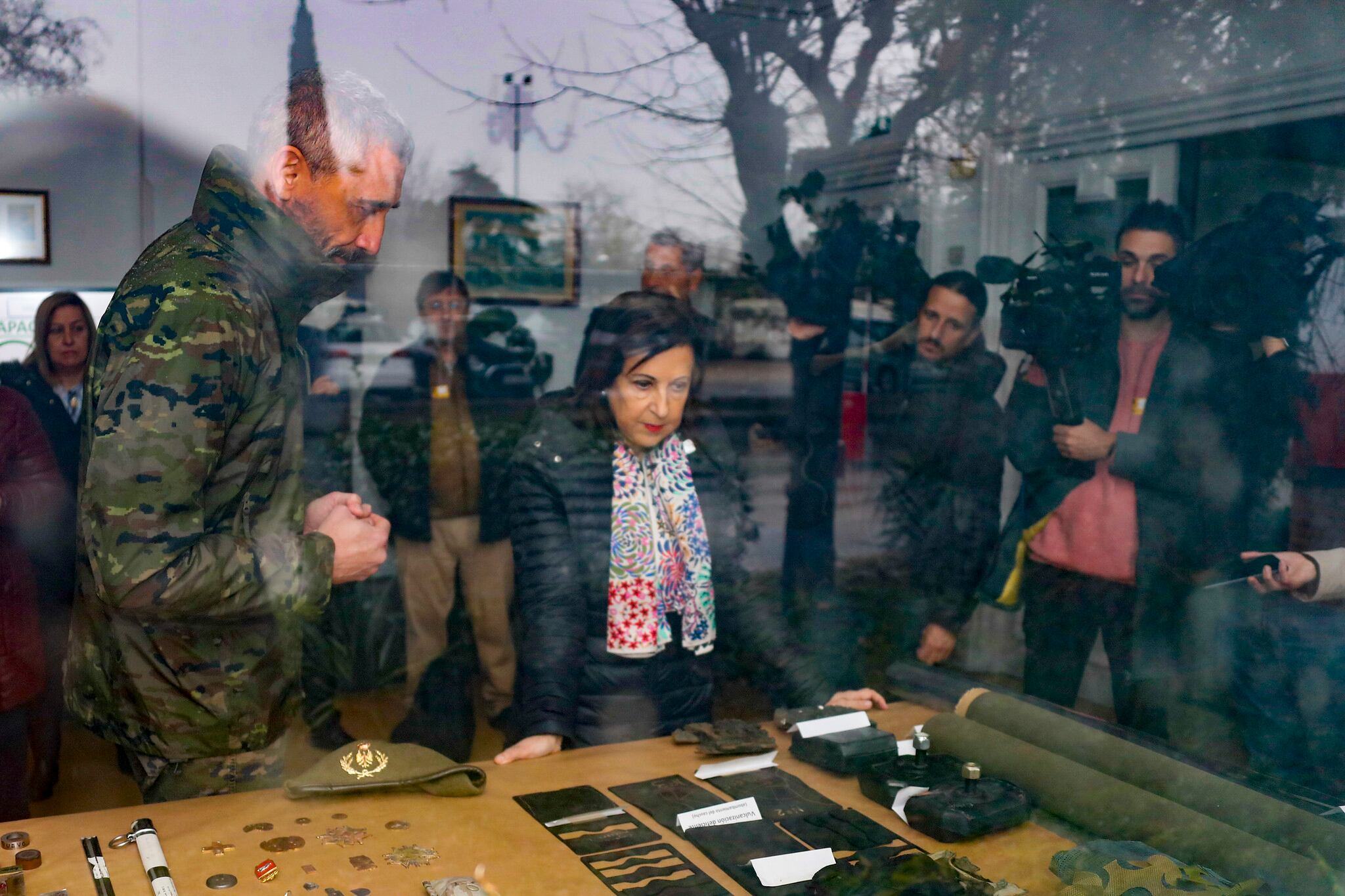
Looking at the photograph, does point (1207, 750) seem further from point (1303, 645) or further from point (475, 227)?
point (475, 227)

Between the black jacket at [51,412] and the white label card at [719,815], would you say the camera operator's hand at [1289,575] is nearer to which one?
the white label card at [719,815]

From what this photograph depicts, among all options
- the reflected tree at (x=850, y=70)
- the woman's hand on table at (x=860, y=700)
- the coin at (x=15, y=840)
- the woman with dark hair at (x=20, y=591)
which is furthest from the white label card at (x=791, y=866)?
the reflected tree at (x=850, y=70)

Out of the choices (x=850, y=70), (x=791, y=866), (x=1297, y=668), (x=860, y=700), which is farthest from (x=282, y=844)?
(x=850, y=70)

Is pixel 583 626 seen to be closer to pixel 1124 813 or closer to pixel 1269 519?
pixel 1124 813

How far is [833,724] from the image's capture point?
4.80 feet

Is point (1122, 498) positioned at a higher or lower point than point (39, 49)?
lower

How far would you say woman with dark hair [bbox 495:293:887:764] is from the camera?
1.71m

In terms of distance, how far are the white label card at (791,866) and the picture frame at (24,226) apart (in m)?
1.11

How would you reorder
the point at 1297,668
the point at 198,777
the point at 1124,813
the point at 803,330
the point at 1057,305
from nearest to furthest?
the point at 1124,813, the point at 198,777, the point at 1297,668, the point at 1057,305, the point at 803,330

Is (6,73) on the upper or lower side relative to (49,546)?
upper

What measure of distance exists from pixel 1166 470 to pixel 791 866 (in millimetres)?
1035

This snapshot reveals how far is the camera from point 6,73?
4.34 feet

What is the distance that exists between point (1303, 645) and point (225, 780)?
1.47 meters

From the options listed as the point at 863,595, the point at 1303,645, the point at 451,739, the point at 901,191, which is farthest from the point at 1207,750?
the point at 901,191
